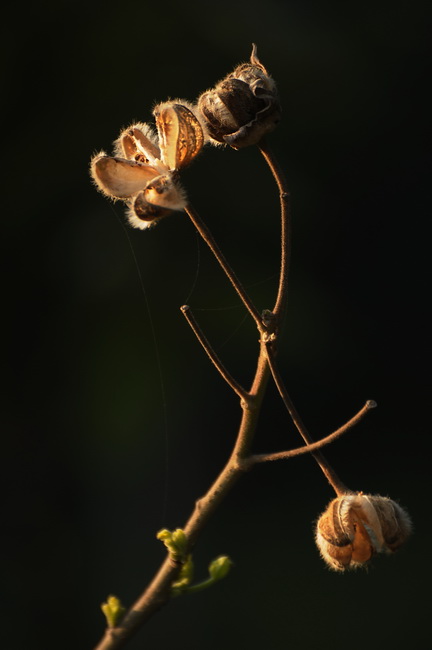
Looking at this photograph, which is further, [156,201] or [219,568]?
[219,568]

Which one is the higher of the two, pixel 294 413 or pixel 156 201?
pixel 156 201

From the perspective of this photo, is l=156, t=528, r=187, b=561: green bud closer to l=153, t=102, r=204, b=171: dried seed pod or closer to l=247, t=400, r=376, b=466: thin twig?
l=247, t=400, r=376, b=466: thin twig

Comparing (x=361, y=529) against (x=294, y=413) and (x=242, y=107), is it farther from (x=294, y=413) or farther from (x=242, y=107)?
(x=242, y=107)

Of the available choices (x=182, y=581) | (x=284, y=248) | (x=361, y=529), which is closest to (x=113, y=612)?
(x=182, y=581)

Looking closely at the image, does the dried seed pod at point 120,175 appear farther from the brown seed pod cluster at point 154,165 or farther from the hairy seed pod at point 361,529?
the hairy seed pod at point 361,529

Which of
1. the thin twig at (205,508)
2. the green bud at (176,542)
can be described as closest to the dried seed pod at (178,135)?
the thin twig at (205,508)

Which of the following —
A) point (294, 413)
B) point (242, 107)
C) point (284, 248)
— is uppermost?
point (242, 107)
